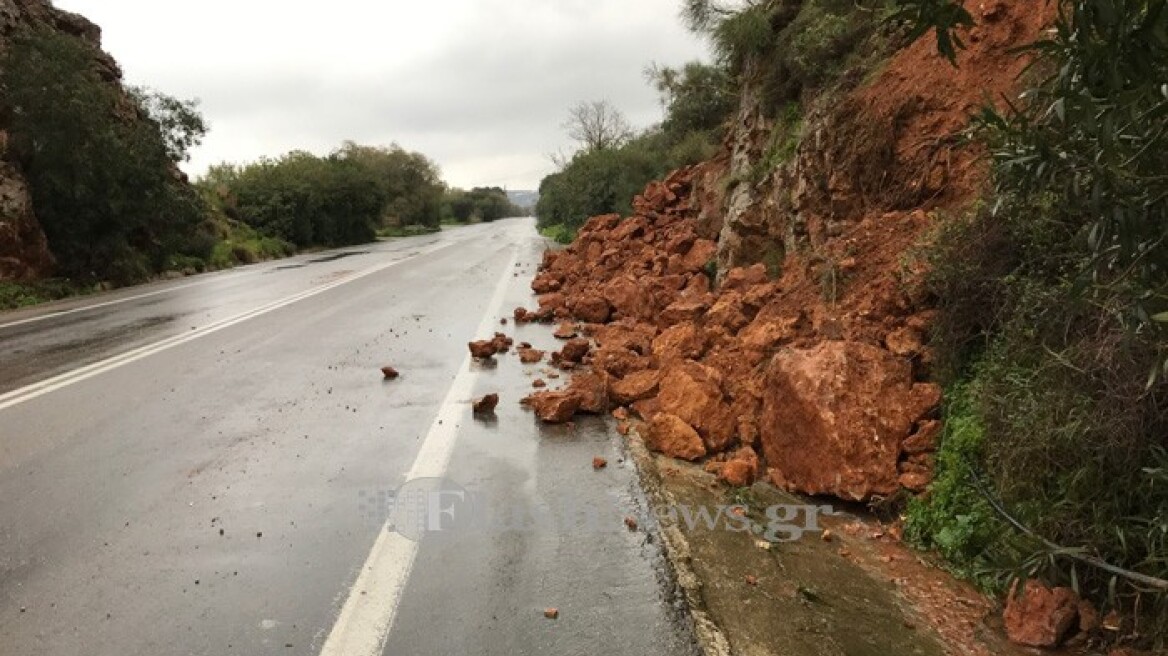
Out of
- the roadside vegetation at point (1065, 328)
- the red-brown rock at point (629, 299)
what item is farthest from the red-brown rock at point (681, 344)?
the red-brown rock at point (629, 299)

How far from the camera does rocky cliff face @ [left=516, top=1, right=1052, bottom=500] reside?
490 centimetres

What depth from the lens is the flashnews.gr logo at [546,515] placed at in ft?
13.9

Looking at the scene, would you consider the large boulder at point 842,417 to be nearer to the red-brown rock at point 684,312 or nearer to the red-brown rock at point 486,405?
the red-brown rock at point 486,405

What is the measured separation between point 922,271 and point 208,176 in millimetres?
50626

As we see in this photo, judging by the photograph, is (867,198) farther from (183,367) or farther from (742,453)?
(183,367)

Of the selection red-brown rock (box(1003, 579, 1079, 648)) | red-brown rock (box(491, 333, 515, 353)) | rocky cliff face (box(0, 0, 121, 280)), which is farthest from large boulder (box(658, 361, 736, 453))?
rocky cliff face (box(0, 0, 121, 280))

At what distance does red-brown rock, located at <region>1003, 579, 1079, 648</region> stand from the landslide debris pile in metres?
1.16

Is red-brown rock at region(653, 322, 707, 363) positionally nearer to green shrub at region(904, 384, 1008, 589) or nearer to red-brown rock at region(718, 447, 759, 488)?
red-brown rock at region(718, 447, 759, 488)

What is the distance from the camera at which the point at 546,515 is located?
14.4 feet

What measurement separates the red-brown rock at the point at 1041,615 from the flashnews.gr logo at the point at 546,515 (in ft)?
3.92

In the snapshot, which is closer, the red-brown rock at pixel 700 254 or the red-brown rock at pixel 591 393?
the red-brown rock at pixel 591 393

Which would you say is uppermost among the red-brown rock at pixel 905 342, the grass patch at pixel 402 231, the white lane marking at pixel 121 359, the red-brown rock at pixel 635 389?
the red-brown rock at pixel 905 342

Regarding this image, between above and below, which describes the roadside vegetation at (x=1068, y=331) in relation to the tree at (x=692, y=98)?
below

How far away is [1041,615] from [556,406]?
3.73 meters
